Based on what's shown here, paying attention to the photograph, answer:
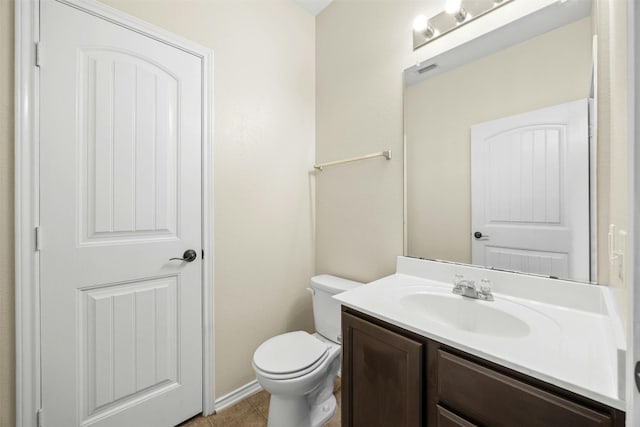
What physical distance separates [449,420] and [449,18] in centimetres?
164

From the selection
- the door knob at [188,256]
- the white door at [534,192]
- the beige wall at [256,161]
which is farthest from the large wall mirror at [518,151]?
the door knob at [188,256]

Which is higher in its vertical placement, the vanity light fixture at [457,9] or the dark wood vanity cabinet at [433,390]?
the vanity light fixture at [457,9]

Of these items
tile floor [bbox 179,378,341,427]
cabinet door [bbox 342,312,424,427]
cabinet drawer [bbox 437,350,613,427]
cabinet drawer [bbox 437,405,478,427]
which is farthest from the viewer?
tile floor [bbox 179,378,341,427]

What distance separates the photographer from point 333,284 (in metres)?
1.67

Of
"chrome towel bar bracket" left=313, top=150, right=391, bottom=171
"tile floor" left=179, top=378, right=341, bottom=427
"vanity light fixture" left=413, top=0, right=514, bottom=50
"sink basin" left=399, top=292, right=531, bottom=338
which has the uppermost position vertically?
"vanity light fixture" left=413, top=0, right=514, bottom=50

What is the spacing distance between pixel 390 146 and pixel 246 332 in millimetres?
1439

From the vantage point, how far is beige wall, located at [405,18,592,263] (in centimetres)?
101

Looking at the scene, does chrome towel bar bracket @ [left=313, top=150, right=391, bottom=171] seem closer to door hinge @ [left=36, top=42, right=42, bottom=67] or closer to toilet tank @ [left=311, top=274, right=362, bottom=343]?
toilet tank @ [left=311, top=274, right=362, bottom=343]

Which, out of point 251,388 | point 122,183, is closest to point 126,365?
point 251,388

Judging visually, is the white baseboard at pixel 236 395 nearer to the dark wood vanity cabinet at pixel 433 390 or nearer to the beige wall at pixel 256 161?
the beige wall at pixel 256 161

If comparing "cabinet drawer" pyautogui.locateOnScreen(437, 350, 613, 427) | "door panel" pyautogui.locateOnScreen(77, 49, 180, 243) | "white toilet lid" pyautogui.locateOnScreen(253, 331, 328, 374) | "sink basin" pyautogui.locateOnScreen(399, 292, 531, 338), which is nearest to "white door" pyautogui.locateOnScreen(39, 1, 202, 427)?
"door panel" pyautogui.locateOnScreen(77, 49, 180, 243)

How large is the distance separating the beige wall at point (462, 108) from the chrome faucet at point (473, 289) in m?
0.14

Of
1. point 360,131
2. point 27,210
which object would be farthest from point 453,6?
point 27,210

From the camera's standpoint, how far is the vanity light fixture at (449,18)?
120 centimetres
